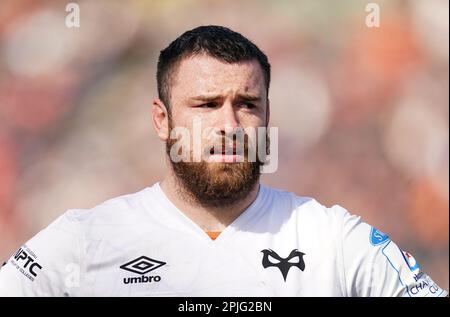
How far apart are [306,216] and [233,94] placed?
630mm

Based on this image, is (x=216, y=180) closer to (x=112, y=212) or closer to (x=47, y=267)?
(x=112, y=212)

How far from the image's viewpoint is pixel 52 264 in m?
2.82

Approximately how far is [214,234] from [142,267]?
33 centimetres

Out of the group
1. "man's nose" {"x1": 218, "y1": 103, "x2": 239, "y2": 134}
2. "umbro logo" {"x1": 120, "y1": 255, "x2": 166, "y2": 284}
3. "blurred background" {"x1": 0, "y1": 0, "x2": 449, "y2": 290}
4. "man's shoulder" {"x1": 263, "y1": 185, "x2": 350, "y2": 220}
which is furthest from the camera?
"blurred background" {"x1": 0, "y1": 0, "x2": 449, "y2": 290}

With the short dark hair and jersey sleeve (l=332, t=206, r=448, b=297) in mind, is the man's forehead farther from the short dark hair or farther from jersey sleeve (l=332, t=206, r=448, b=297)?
jersey sleeve (l=332, t=206, r=448, b=297)

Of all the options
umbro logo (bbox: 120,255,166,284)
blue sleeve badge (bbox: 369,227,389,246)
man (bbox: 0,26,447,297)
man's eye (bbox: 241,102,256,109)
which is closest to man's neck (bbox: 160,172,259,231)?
man (bbox: 0,26,447,297)

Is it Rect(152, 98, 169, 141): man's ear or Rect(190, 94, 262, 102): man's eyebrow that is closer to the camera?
Rect(190, 94, 262, 102): man's eyebrow

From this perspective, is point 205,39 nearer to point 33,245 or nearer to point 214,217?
point 214,217

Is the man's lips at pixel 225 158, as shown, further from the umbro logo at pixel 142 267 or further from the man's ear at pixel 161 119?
the umbro logo at pixel 142 267

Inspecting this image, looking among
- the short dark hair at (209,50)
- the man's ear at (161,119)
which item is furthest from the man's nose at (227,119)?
the man's ear at (161,119)

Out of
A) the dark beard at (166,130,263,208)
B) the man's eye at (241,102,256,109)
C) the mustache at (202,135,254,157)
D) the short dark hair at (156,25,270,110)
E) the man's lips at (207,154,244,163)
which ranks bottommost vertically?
the dark beard at (166,130,263,208)

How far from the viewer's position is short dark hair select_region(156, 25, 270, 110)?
→ 2.91 meters

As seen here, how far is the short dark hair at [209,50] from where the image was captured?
9.53ft
